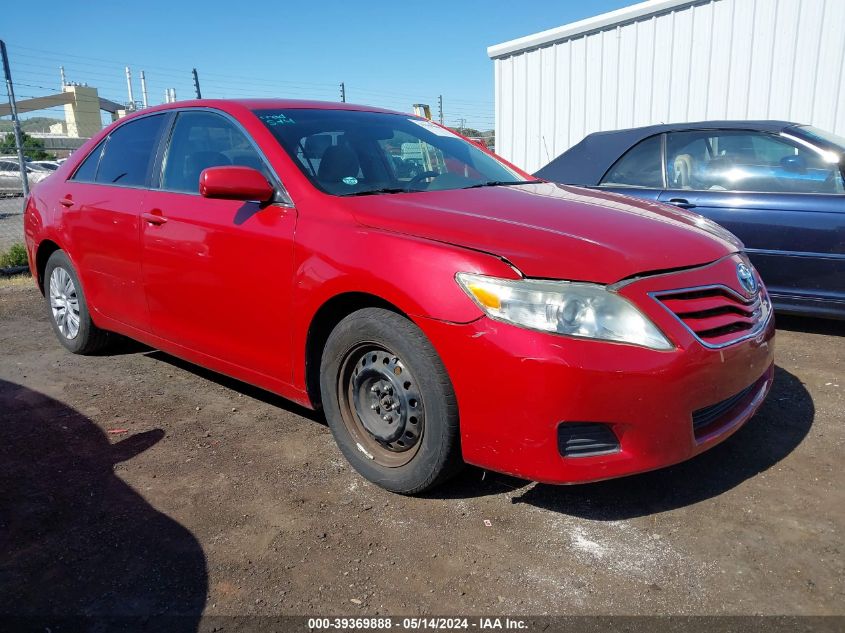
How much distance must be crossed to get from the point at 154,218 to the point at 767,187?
409cm

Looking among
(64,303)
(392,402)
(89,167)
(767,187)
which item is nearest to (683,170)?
(767,187)

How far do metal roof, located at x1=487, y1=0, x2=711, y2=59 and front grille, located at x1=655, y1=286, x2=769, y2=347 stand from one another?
22.3 ft

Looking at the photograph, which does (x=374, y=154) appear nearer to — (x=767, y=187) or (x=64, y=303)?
(x=64, y=303)

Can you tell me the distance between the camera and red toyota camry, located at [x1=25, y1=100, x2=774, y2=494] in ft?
7.66

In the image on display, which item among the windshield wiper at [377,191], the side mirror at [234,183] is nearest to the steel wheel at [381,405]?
the windshield wiper at [377,191]

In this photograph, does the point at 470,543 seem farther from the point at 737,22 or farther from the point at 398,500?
the point at 737,22

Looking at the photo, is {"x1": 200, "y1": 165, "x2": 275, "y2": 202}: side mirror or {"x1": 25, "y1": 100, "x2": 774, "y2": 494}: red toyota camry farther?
{"x1": 200, "y1": 165, "x2": 275, "y2": 202}: side mirror

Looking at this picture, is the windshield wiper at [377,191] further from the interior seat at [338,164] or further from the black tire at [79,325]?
the black tire at [79,325]

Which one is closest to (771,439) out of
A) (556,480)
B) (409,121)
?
(556,480)

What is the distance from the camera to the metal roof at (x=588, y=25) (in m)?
8.35

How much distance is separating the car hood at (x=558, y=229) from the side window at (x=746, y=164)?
Result: 6.61 feet

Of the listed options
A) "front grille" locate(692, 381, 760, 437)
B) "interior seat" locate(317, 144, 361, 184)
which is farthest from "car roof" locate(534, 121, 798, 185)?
"front grille" locate(692, 381, 760, 437)

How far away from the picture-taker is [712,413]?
102 inches

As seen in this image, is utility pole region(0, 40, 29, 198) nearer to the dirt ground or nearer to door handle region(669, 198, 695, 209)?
the dirt ground
